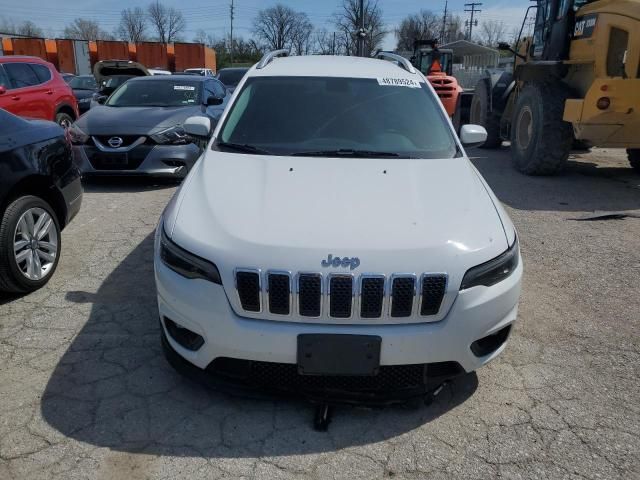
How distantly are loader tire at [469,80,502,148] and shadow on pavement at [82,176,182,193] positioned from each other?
5.99m

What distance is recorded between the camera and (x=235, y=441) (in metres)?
2.49

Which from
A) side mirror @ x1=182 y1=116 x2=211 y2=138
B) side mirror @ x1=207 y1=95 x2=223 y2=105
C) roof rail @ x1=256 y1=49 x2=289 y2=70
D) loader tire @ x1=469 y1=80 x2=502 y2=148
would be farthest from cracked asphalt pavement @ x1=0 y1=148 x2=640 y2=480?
loader tire @ x1=469 y1=80 x2=502 y2=148

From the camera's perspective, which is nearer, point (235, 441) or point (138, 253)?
point (235, 441)

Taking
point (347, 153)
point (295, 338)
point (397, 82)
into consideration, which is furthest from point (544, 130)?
point (295, 338)

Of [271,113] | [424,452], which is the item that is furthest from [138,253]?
[424,452]

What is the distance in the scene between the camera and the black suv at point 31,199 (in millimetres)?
3648

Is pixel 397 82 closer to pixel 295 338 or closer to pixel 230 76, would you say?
pixel 295 338

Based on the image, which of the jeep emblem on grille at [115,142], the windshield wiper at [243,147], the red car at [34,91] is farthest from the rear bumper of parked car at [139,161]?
the windshield wiper at [243,147]

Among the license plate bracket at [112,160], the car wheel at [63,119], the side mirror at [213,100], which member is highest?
Answer: the side mirror at [213,100]

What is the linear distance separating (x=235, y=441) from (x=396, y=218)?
1316mm

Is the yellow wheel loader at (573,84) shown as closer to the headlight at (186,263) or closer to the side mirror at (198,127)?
the side mirror at (198,127)

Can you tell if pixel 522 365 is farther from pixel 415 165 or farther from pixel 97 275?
pixel 97 275

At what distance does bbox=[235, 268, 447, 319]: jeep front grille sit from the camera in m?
2.36

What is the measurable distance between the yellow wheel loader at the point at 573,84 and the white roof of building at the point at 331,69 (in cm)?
366
